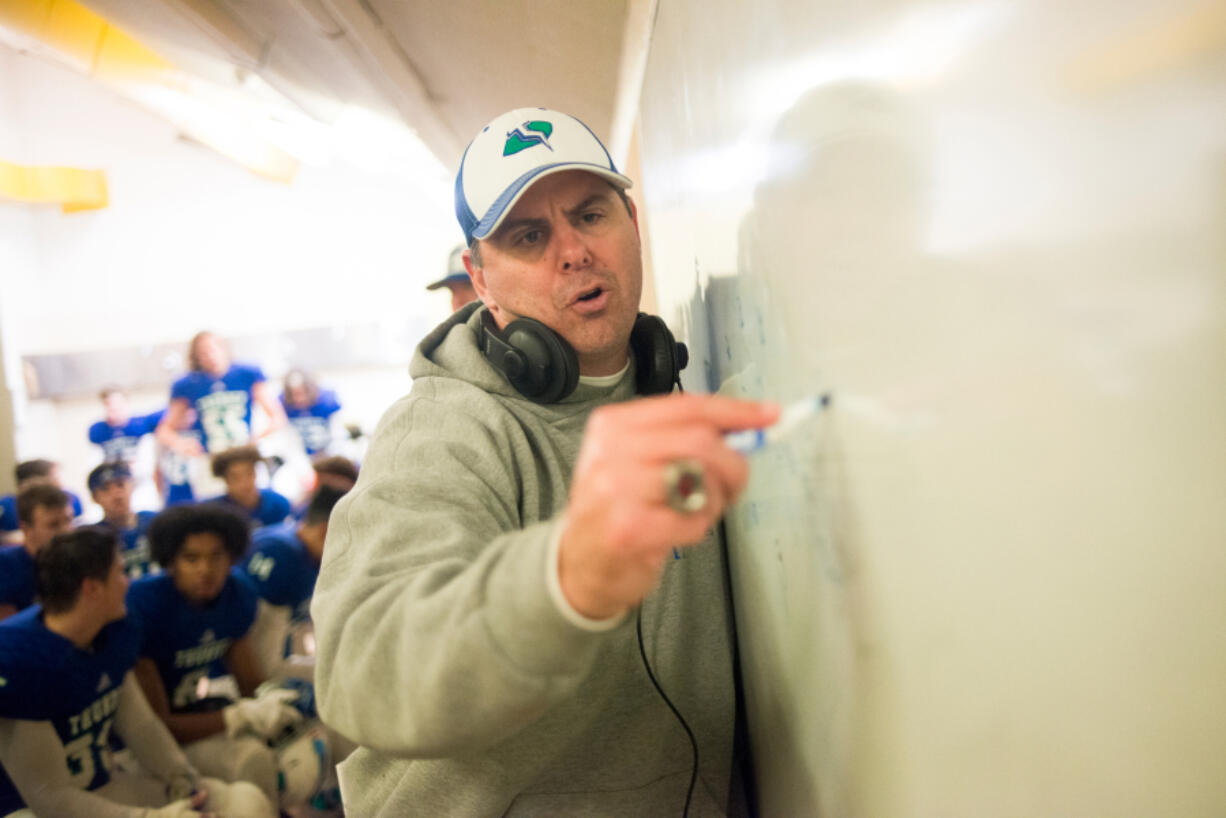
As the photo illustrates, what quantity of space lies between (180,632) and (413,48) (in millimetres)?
1726

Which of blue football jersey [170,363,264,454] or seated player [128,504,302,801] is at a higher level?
blue football jersey [170,363,264,454]

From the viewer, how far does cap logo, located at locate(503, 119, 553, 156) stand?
3.12ft

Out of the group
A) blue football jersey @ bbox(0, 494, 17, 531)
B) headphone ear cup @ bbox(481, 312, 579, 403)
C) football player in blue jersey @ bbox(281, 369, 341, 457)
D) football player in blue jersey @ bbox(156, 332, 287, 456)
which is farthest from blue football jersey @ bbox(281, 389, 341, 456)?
headphone ear cup @ bbox(481, 312, 579, 403)

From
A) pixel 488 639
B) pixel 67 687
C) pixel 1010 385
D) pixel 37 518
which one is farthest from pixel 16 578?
pixel 1010 385

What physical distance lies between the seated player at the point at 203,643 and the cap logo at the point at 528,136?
1887 mm

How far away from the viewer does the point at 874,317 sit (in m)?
0.43

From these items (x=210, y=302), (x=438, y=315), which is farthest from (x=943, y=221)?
(x=210, y=302)

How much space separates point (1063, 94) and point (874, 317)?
7.2 inches

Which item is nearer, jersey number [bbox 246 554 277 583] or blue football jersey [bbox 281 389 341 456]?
jersey number [bbox 246 554 277 583]

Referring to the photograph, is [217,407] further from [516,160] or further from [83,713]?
[516,160]

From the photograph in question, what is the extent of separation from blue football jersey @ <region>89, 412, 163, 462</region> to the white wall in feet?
5.69

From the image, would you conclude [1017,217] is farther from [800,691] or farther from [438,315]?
[438,315]

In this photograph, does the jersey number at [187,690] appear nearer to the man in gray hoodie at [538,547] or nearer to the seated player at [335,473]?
the seated player at [335,473]

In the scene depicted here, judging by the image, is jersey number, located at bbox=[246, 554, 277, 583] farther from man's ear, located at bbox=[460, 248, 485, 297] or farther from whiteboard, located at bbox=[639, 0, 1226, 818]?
whiteboard, located at bbox=[639, 0, 1226, 818]
